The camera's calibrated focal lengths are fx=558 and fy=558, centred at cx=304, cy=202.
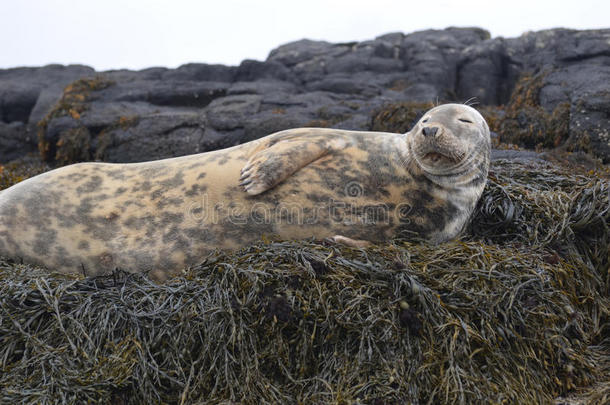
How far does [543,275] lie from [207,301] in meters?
1.74

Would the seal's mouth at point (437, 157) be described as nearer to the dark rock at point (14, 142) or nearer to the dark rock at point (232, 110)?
the dark rock at point (232, 110)

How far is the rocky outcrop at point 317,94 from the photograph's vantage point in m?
7.86

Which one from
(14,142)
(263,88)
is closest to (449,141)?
(263,88)

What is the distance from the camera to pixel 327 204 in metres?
3.48

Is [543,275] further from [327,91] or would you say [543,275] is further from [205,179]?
[327,91]

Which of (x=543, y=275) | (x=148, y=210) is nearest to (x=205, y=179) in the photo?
(x=148, y=210)

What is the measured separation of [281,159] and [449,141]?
3.39 feet

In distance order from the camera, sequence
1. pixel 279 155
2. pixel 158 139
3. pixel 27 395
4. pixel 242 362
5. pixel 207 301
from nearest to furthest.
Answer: pixel 27 395 < pixel 242 362 < pixel 207 301 < pixel 279 155 < pixel 158 139

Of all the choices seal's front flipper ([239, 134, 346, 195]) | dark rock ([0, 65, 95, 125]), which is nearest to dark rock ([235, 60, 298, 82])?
dark rock ([0, 65, 95, 125])

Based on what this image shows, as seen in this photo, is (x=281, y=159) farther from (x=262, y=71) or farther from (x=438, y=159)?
(x=262, y=71)

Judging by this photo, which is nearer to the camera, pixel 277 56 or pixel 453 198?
pixel 453 198

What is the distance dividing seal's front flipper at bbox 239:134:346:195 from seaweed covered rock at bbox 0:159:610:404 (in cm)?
49

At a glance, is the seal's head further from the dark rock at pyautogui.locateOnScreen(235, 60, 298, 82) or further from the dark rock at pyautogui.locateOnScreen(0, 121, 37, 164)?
the dark rock at pyautogui.locateOnScreen(0, 121, 37, 164)

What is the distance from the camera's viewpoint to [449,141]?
340 cm
